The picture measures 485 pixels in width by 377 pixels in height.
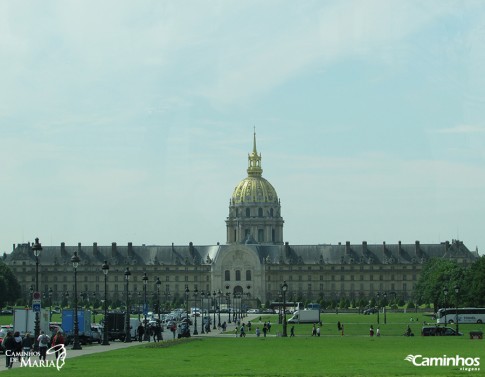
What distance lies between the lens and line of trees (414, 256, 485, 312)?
10524 centimetres

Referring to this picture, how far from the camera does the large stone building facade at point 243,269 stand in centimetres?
18338

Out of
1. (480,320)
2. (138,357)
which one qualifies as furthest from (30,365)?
(480,320)

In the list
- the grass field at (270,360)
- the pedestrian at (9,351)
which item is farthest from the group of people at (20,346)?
the grass field at (270,360)

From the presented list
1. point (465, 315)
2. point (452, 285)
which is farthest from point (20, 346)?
point (452, 285)

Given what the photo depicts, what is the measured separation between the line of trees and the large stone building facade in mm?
38550

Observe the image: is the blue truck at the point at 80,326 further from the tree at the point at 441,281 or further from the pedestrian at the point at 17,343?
the tree at the point at 441,281

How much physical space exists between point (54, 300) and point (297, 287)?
35.1m

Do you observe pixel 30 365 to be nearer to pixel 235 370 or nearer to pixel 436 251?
pixel 235 370

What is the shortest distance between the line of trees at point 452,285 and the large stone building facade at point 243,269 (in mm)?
38550

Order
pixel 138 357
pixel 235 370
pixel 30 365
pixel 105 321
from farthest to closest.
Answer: pixel 105 321
pixel 138 357
pixel 30 365
pixel 235 370

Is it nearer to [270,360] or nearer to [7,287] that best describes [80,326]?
[270,360]

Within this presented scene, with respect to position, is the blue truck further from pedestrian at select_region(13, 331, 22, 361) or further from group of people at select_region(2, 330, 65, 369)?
pedestrian at select_region(13, 331, 22, 361)

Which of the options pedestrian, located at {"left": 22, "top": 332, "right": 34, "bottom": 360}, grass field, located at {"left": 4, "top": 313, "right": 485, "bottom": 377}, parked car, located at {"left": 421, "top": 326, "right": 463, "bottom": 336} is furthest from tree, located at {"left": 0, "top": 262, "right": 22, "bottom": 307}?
pedestrian, located at {"left": 22, "top": 332, "right": 34, "bottom": 360}

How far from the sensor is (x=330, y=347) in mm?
48875
